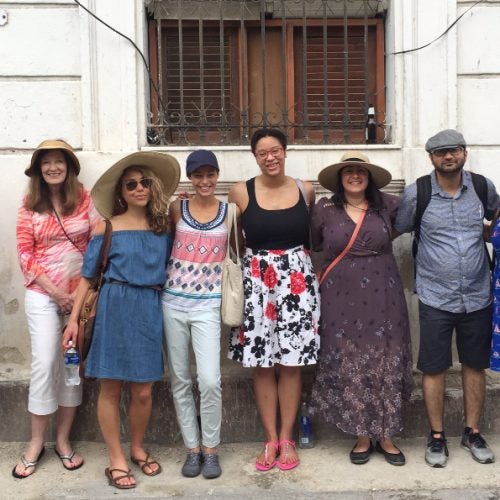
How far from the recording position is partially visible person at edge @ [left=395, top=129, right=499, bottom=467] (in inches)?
143

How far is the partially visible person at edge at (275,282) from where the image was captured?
3648 millimetres

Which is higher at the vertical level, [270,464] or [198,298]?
[198,298]

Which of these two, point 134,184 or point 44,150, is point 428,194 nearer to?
point 134,184

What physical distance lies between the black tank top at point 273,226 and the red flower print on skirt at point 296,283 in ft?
0.55

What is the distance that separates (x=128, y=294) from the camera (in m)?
3.45

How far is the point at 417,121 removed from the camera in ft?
14.3

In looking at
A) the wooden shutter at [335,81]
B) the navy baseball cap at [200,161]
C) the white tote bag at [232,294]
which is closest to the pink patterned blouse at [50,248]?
the navy baseball cap at [200,161]

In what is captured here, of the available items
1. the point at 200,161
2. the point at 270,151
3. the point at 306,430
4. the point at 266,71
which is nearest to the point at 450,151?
the point at 270,151

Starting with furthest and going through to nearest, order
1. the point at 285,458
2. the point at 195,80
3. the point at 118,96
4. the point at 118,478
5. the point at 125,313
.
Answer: the point at 195,80 < the point at 118,96 < the point at 285,458 < the point at 118,478 < the point at 125,313

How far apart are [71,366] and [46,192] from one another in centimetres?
102

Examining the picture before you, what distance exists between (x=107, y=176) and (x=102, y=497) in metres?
1.73

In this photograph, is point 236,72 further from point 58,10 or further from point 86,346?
point 86,346

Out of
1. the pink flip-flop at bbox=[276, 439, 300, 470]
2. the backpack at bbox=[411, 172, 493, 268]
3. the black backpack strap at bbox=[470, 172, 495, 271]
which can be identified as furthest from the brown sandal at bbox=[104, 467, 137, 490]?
the black backpack strap at bbox=[470, 172, 495, 271]

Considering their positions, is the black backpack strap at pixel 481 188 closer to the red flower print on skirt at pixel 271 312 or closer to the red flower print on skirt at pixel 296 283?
the red flower print on skirt at pixel 296 283
